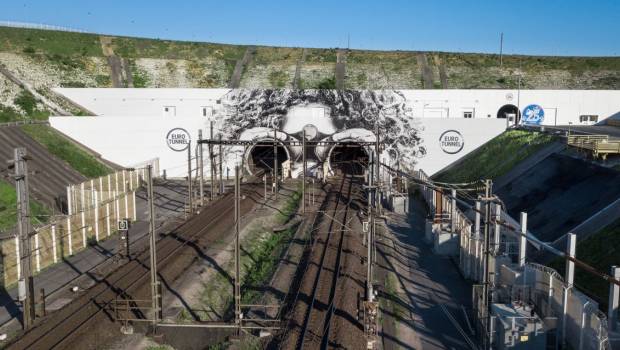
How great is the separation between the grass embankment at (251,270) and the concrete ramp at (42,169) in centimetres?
1002

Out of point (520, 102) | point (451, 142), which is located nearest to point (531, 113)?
point (520, 102)

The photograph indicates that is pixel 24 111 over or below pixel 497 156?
over

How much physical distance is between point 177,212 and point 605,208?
20.9 m

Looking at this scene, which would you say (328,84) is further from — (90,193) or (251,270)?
(251,270)

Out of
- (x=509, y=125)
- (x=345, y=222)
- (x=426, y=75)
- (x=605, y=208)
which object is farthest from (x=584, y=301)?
(x=426, y=75)

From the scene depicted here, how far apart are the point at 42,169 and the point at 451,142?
1046 inches

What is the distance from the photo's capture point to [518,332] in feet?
46.6

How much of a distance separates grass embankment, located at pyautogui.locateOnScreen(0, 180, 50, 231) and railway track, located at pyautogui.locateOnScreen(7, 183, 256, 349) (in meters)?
5.70

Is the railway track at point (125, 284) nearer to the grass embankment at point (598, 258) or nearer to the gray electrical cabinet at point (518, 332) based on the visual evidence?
the gray electrical cabinet at point (518, 332)

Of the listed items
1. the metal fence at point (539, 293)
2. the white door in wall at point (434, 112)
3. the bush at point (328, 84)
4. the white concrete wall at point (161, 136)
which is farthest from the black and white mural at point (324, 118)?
the metal fence at point (539, 293)

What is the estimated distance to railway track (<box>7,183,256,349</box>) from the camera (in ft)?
49.2

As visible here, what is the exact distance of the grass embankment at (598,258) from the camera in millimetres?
16297

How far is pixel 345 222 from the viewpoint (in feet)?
99.6

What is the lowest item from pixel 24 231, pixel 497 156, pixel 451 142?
pixel 24 231
